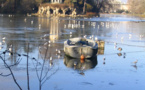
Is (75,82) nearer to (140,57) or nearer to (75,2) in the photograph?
(140,57)

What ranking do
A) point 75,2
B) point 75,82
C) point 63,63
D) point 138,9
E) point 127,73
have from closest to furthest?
point 75,82
point 127,73
point 63,63
point 75,2
point 138,9

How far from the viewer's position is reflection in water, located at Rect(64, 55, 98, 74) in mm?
17889

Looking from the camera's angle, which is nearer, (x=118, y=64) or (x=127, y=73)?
(x=127, y=73)

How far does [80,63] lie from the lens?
18828 millimetres

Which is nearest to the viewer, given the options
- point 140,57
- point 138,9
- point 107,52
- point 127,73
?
point 127,73

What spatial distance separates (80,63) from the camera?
18828 mm

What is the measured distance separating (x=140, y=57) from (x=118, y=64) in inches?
132

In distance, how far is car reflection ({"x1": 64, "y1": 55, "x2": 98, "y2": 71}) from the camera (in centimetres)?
1791

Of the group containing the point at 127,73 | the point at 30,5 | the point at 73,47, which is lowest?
the point at 127,73

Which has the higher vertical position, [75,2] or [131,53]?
[75,2]

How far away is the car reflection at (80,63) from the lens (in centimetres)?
1791

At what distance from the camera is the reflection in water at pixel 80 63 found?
1789 centimetres

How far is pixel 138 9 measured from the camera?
114m

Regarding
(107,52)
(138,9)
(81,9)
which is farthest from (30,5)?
(107,52)
